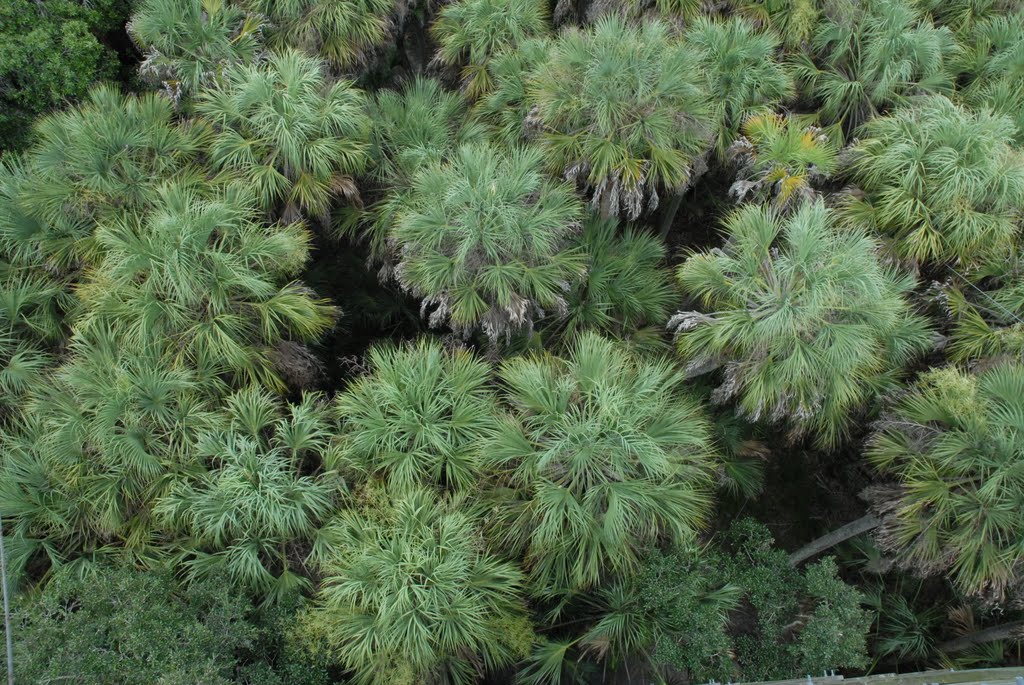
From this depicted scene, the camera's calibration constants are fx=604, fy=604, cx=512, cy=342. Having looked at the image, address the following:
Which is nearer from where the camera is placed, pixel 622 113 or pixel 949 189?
pixel 949 189

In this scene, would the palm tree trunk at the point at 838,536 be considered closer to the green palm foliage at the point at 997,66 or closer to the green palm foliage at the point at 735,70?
the green palm foliage at the point at 735,70

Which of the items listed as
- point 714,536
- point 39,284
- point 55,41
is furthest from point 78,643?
point 55,41

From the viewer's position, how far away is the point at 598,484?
5.27 metres

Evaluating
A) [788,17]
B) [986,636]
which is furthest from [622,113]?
[986,636]

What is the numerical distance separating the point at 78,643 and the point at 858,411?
7355mm

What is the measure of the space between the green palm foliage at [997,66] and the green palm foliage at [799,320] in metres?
3.06

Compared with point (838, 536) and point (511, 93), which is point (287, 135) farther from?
point (838, 536)

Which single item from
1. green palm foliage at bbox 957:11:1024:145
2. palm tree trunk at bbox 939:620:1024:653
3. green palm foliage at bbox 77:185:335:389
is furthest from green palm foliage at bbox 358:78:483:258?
palm tree trunk at bbox 939:620:1024:653

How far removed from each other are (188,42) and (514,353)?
17.2ft

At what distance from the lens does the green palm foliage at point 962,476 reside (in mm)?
5023

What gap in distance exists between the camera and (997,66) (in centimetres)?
745

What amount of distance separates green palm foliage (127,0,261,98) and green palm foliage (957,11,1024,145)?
874 centimetres

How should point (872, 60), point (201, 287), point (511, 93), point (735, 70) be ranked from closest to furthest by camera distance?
point (201, 287), point (735, 70), point (872, 60), point (511, 93)

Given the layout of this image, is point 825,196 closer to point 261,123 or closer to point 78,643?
point 261,123
